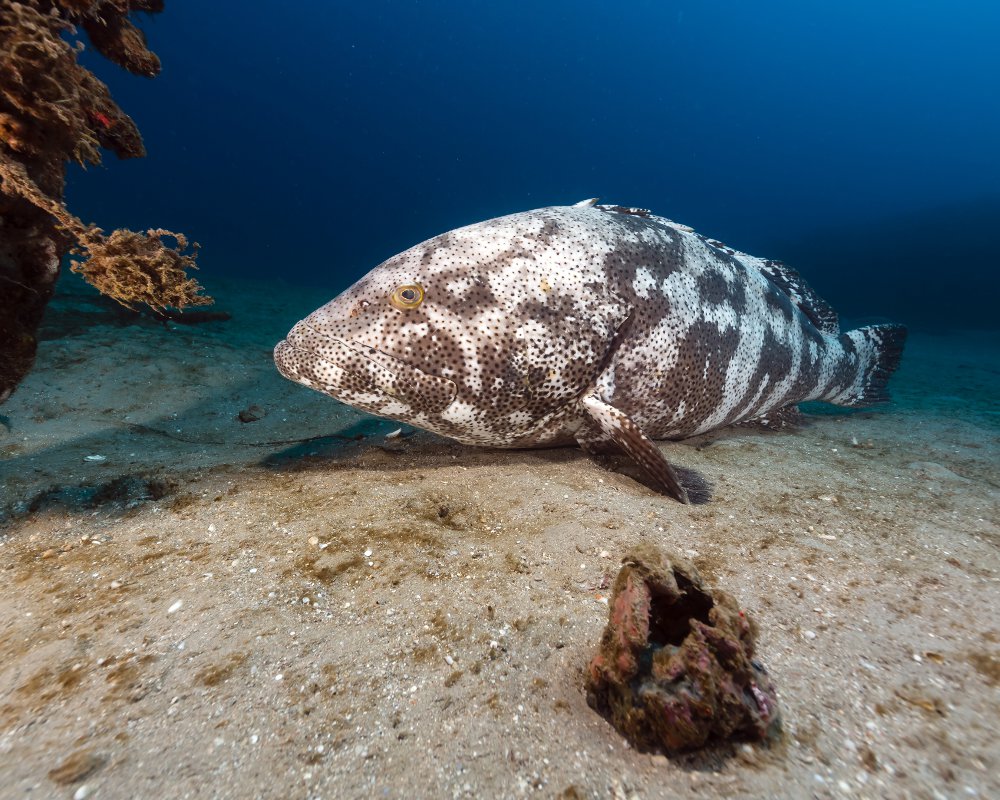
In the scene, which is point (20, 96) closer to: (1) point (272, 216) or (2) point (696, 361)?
(2) point (696, 361)

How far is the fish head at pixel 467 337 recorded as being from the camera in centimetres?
317

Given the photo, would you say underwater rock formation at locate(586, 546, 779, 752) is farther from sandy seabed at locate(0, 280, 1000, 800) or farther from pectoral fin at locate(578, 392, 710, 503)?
pectoral fin at locate(578, 392, 710, 503)

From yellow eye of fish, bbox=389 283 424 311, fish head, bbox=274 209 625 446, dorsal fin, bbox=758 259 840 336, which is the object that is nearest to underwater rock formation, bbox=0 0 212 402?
fish head, bbox=274 209 625 446

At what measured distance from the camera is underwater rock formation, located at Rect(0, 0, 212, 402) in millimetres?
1962

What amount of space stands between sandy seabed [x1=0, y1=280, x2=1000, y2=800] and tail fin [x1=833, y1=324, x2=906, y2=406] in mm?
2312

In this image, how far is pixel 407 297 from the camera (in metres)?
3.24

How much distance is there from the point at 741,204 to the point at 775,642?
10246 centimetres

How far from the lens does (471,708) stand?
153 centimetres

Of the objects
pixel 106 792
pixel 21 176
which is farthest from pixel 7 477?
pixel 106 792

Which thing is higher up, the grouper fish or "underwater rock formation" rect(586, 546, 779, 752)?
the grouper fish

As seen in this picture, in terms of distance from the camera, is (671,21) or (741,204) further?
(671,21)

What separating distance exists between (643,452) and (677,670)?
2017 mm

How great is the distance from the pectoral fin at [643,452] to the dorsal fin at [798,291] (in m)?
3.65

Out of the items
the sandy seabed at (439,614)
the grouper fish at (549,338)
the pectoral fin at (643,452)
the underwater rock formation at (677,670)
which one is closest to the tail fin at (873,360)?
the sandy seabed at (439,614)
